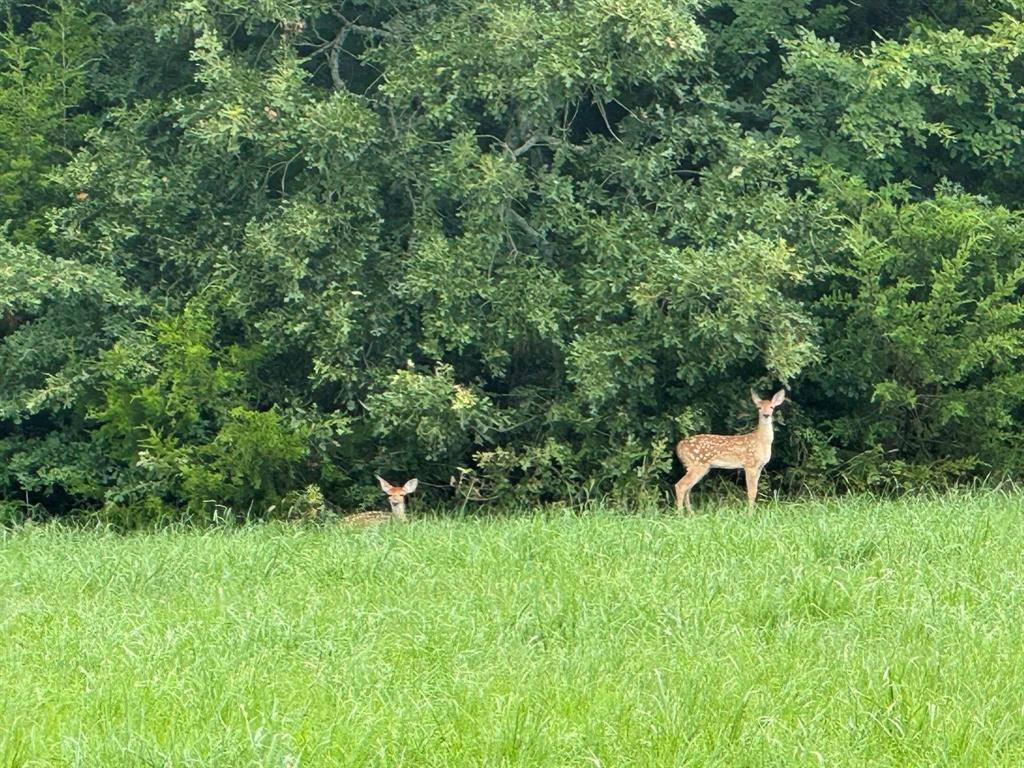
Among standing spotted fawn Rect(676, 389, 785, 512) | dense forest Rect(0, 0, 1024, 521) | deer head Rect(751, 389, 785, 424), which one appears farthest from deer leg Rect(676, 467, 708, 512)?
deer head Rect(751, 389, 785, 424)

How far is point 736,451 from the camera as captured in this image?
13.8 meters

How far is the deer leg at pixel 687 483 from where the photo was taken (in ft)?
45.5

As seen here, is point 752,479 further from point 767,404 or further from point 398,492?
point 398,492

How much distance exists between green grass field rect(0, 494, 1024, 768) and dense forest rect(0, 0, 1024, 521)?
Result: 3.23 meters

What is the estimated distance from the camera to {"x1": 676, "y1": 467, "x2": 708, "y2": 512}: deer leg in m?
13.9

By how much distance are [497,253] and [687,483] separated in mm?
2536

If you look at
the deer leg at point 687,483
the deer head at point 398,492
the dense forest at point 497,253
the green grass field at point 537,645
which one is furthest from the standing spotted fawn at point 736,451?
the green grass field at point 537,645

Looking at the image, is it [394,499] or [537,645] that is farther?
[394,499]

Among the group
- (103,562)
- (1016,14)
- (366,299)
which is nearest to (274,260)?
(366,299)

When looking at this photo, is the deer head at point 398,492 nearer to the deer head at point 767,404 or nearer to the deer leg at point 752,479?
the deer leg at point 752,479

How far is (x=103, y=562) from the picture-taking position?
32.0 feet

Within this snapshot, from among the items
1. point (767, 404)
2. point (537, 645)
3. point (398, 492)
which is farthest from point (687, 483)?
point (537, 645)

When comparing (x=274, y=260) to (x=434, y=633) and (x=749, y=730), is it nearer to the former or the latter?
(x=434, y=633)

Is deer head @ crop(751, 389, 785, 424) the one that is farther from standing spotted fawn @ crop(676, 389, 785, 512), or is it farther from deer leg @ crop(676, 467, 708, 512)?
deer leg @ crop(676, 467, 708, 512)
